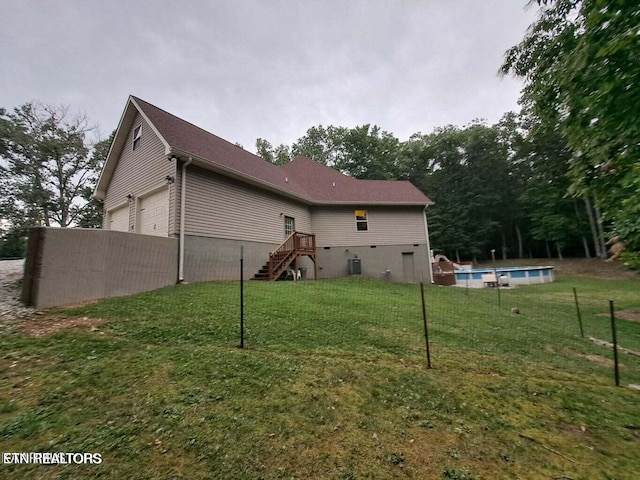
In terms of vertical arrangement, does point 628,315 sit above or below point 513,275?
below

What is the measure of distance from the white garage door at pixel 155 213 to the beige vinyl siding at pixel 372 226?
7.50m

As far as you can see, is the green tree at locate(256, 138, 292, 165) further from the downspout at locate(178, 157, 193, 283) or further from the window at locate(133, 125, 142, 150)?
the downspout at locate(178, 157, 193, 283)

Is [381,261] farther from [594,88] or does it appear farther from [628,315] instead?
[594,88]

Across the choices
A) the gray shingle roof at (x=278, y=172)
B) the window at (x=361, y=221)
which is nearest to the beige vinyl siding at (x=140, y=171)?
the gray shingle roof at (x=278, y=172)

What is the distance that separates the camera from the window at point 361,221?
14.9 meters

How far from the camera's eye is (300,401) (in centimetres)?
257

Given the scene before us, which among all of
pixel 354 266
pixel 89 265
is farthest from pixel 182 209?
pixel 354 266

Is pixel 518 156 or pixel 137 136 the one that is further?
pixel 518 156

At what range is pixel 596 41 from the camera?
183 inches

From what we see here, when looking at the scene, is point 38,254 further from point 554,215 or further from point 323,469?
point 554,215

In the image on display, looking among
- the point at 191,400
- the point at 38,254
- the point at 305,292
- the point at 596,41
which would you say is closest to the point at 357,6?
the point at 596,41

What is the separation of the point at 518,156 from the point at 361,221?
24709 millimetres

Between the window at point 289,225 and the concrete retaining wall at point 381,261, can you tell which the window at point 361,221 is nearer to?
the concrete retaining wall at point 381,261

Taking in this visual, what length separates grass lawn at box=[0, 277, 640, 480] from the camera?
74.8 inches
